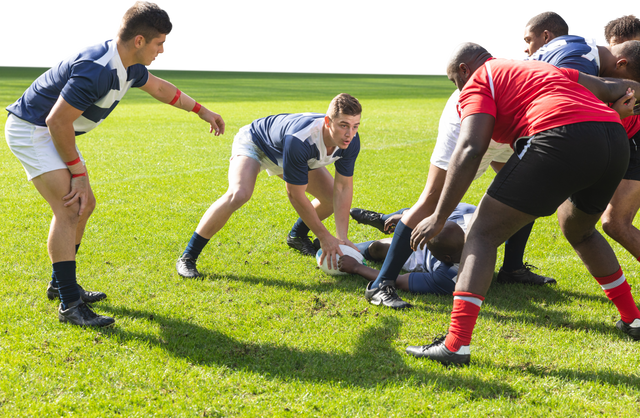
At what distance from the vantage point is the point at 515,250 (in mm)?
4590

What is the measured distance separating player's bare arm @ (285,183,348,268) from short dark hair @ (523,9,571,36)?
7.74ft

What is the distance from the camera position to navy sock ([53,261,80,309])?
3.68m

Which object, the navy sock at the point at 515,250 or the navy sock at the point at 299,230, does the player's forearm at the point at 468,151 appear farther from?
the navy sock at the point at 299,230

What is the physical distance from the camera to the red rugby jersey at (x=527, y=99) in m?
2.93

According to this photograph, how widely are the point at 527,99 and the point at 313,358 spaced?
198cm

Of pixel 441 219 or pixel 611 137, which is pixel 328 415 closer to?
pixel 441 219

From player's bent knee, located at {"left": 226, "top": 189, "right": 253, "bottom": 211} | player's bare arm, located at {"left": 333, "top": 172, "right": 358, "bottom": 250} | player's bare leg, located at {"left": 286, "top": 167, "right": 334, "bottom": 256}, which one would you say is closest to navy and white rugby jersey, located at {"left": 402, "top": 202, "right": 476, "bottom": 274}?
player's bare arm, located at {"left": 333, "top": 172, "right": 358, "bottom": 250}

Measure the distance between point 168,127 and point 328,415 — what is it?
39.7 ft

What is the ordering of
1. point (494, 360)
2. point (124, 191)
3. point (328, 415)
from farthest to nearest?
point (124, 191) → point (494, 360) → point (328, 415)

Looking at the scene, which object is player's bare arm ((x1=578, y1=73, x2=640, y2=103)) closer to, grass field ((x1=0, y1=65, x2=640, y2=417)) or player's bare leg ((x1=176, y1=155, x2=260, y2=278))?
grass field ((x1=0, y1=65, x2=640, y2=417))

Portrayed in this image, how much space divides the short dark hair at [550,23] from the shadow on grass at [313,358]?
2.75 metres

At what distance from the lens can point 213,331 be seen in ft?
12.2

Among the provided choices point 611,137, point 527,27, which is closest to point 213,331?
point 611,137

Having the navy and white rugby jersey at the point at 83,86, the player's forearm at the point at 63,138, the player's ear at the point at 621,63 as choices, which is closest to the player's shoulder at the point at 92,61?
the navy and white rugby jersey at the point at 83,86
